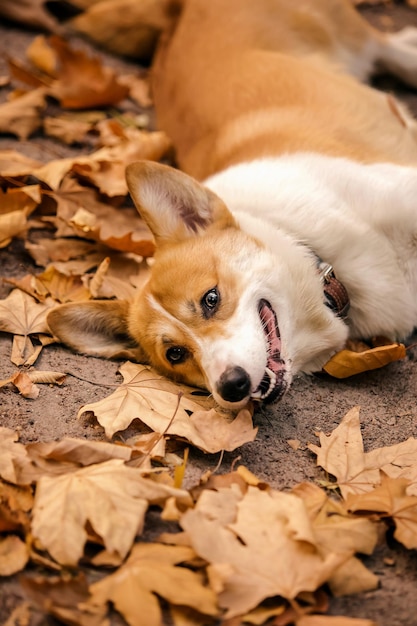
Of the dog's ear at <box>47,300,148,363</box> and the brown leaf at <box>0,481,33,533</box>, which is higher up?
the brown leaf at <box>0,481,33,533</box>

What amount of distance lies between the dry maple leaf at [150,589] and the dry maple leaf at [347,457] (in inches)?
20.5

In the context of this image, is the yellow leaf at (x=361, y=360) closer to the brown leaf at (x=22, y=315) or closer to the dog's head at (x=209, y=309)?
the dog's head at (x=209, y=309)

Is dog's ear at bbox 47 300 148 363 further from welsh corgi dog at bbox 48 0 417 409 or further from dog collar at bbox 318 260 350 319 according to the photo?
dog collar at bbox 318 260 350 319

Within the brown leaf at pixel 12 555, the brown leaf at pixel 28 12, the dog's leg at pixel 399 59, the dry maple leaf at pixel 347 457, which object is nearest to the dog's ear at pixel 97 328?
the dry maple leaf at pixel 347 457

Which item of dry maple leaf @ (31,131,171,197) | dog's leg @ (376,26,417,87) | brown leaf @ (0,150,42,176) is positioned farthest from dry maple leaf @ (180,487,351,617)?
dog's leg @ (376,26,417,87)

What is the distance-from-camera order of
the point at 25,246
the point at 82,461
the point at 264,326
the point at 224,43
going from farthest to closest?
1. the point at 224,43
2. the point at 25,246
3. the point at 264,326
4. the point at 82,461

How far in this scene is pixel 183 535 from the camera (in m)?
1.72

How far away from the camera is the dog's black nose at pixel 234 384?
2049 millimetres

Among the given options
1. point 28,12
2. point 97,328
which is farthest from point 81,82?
point 97,328

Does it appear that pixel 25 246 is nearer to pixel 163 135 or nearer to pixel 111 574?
pixel 163 135

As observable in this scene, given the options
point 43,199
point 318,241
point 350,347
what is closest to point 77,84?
point 43,199

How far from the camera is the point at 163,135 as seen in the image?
353 cm

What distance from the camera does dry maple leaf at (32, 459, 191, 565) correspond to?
1647 mm

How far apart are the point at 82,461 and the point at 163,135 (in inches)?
81.2
